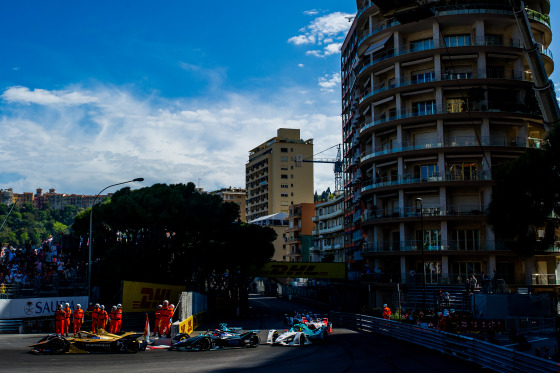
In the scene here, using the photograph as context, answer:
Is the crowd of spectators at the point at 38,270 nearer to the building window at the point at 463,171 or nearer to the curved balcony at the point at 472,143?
the curved balcony at the point at 472,143

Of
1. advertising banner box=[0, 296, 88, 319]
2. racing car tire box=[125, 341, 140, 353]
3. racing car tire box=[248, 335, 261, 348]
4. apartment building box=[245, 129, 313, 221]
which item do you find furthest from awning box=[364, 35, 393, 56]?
apartment building box=[245, 129, 313, 221]

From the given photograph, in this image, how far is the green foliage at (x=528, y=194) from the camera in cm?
2836

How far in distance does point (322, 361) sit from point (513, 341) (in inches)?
316

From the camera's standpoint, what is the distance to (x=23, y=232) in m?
175

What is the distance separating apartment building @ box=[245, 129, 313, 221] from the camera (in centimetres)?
12238

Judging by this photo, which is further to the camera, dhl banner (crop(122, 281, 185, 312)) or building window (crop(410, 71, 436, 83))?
building window (crop(410, 71, 436, 83))

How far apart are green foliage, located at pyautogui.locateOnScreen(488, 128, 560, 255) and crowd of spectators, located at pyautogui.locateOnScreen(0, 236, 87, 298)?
26.4 metres

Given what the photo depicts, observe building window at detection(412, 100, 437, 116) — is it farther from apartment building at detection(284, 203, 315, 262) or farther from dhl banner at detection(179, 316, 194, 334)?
apartment building at detection(284, 203, 315, 262)

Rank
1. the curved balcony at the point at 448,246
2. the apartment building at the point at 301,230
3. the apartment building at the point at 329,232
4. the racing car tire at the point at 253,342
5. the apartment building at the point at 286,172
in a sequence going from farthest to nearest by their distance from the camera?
the apartment building at the point at 286,172, the apartment building at the point at 301,230, the apartment building at the point at 329,232, the curved balcony at the point at 448,246, the racing car tire at the point at 253,342

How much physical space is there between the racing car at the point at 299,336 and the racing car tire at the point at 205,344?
3.46 meters

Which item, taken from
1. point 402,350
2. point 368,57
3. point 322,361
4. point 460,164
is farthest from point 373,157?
point 322,361

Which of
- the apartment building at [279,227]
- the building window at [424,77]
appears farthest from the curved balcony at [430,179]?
the apartment building at [279,227]

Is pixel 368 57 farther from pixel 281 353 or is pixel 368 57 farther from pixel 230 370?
pixel 230 370

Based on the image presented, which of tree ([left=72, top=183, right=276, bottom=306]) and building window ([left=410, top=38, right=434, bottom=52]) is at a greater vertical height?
building window ([left=410, top=38, right=434, bottom=52])
